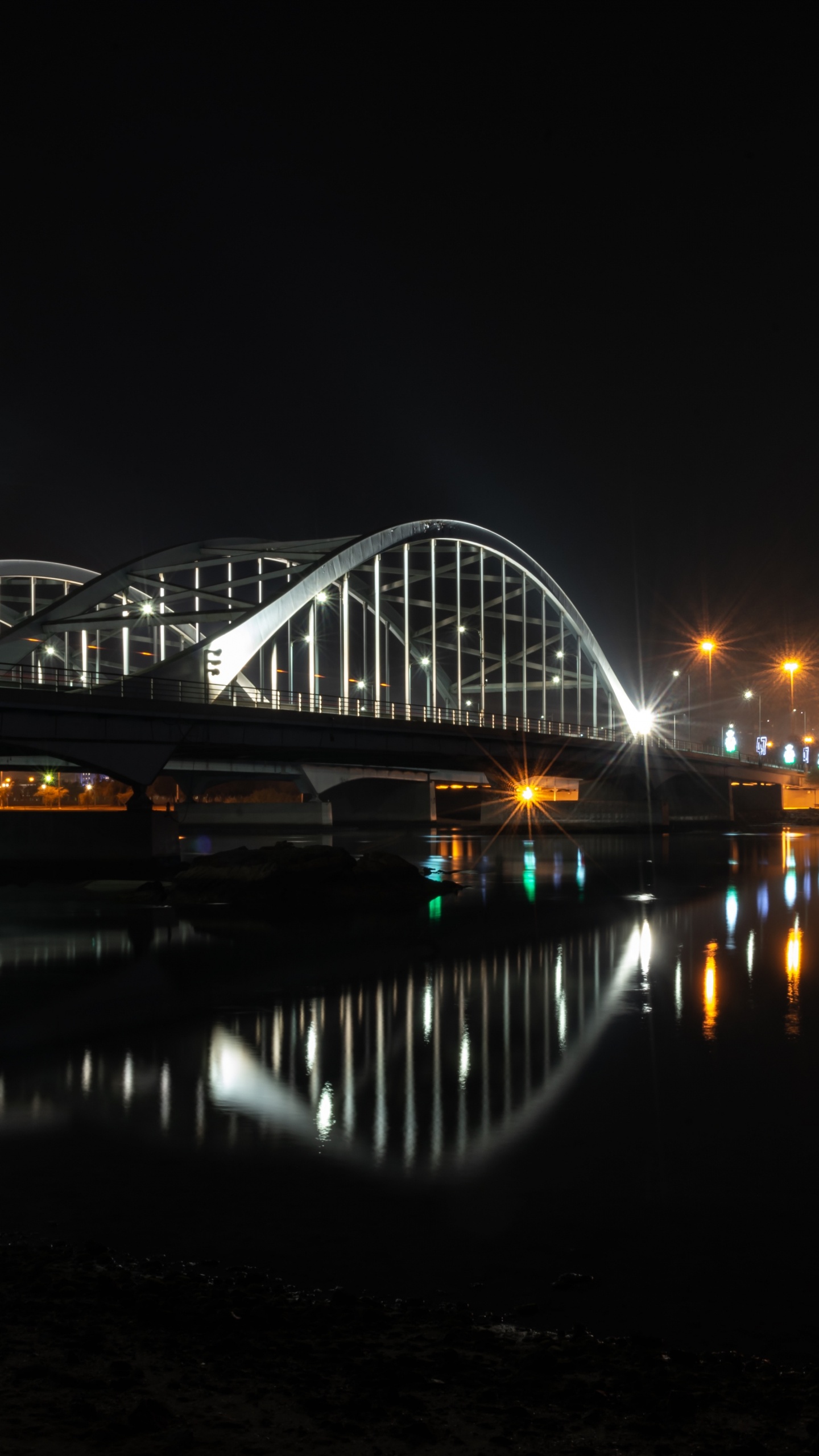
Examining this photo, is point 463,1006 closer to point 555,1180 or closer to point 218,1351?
point 555,1180

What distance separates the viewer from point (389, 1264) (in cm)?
695

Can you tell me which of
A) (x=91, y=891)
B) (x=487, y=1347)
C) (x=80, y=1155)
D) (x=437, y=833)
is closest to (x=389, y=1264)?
(x=487, y=1347)

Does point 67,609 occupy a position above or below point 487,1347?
above

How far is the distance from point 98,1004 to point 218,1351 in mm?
11661

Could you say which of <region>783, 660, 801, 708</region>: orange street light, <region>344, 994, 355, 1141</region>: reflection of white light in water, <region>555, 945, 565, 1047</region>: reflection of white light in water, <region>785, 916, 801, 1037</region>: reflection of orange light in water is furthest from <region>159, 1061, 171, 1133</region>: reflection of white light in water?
<region>783, 660, 801, 708</region>: orange street light

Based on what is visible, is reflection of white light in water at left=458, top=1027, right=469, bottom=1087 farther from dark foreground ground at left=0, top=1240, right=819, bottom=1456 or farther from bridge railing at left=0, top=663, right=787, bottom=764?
bridge railing at left=0, top=663, right=787, bottom=764

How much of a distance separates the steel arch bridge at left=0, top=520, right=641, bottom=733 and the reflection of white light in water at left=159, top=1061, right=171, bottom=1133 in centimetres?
2815

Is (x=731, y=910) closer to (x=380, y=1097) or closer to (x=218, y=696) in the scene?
(x=380, y=1097)

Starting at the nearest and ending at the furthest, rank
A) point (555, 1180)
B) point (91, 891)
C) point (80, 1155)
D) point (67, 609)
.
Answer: point (555, 1180), point (80, 1155), point (91, 891), point (67, 609)

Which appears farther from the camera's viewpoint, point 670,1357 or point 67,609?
point 67,609

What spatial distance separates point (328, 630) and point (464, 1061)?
7282 cm

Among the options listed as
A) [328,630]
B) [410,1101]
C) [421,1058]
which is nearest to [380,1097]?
[410,1101]

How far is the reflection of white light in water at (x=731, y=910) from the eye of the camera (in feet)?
82.6

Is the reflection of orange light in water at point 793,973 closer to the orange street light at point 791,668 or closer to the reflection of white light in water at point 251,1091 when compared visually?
the reflection of white light in water at point 251,1091
